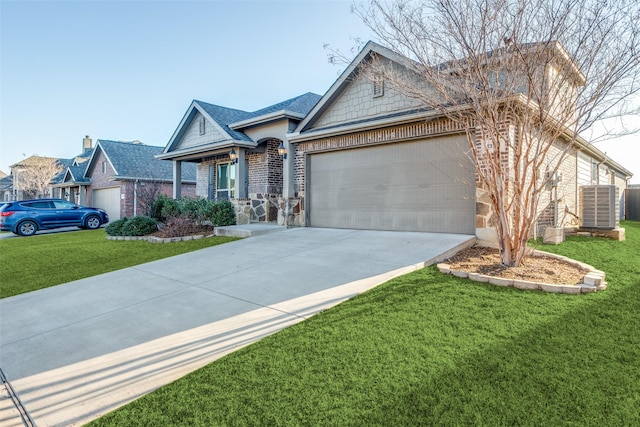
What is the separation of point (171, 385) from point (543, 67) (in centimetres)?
620

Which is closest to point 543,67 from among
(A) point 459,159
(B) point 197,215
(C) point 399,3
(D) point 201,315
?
(C) point 399,3

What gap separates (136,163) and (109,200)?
3058mm

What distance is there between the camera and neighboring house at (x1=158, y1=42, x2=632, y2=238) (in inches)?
327

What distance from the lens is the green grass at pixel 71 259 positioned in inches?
262

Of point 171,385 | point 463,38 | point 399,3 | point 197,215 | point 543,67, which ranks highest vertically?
point 399,3

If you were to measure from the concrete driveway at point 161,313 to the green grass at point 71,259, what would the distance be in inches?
19.1

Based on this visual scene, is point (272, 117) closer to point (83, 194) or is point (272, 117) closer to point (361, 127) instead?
point (361, 127)

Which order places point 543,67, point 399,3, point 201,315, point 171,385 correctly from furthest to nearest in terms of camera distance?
point 399,3 → point 543,67 → point 201,315 → point 171,385

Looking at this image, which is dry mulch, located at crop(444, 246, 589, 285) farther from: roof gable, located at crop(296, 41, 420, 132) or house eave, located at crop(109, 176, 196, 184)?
house eave, located at crop(109, 176, 196, 184)

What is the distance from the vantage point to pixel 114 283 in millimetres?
6090

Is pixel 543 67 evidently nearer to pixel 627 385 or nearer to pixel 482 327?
pixel 482 327

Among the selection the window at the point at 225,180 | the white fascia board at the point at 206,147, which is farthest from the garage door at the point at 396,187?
the window at the point at 225,180

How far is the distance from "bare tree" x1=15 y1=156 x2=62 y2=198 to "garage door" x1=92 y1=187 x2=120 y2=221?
8022 mm

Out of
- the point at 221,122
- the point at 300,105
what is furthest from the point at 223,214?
the point at 300,105
